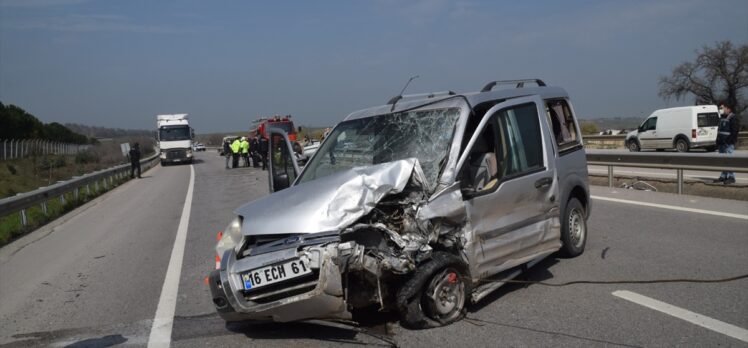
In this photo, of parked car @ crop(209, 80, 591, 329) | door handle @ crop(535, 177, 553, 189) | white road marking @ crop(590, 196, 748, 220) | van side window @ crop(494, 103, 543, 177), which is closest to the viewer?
parked car @ crop(209, 80, 591, 329)

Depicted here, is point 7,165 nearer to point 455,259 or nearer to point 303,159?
point 303,159

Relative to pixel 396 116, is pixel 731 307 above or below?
below

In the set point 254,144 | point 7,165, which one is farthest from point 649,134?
point 7,165

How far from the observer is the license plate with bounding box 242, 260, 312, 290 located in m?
4.28

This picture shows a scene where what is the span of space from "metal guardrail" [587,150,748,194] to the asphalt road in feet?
4.79

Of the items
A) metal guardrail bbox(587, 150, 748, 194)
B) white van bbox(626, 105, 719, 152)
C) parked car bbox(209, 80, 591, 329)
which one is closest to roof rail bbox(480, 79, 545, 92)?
parked car bbox(209, 80, 591, 329)

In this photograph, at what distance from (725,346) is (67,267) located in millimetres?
7676

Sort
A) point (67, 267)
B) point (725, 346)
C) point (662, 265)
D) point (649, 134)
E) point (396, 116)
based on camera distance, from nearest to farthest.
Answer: point (725, 346) → point (396, 116) → point (662, 265) → point (67, 267) → point (649, 134)

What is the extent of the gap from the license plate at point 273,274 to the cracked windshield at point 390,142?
1343mm

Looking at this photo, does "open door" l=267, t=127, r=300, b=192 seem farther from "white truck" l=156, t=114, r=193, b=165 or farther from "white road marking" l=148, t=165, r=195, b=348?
"white truck" l=156, t=114, r=193, b=165

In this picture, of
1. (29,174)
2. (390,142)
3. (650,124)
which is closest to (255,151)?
(29,174)

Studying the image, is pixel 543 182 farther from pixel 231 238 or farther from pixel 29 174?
pixel 29 174

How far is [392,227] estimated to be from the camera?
186 inches

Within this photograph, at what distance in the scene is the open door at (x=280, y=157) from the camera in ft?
22.1
